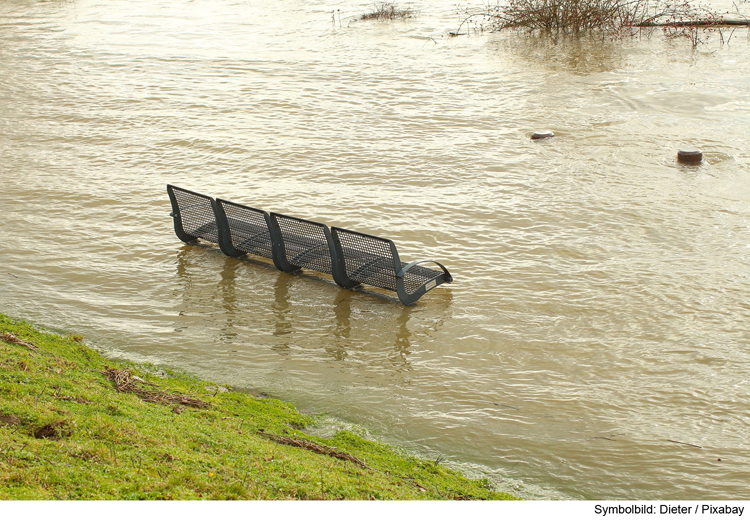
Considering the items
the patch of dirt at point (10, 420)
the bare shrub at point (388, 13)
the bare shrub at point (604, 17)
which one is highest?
the bare shrub at point (388, 13)

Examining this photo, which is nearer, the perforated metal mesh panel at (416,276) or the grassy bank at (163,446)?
the grassy bank at (163,446)

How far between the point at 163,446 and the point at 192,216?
6594mm

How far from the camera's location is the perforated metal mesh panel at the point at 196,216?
11.6 m

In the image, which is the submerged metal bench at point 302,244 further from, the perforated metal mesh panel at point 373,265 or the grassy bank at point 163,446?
the grassy bank at point 163,446

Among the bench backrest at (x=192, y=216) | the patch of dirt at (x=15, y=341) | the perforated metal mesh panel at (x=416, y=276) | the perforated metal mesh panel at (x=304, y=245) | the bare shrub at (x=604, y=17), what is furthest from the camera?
the bare shrub at (x=604, y=17)

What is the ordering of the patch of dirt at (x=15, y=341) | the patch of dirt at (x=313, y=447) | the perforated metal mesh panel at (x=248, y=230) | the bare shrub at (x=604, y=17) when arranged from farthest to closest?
the bare shrub at (x=604, y=17)
the perforated metal mesh panel at (x=248, y=230)
the patch of dirt at (x=15, y=341)
the patch of dirt at (x=313, y=447)

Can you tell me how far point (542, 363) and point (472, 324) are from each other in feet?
3.95

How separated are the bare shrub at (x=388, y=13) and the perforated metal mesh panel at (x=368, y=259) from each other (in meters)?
24.4

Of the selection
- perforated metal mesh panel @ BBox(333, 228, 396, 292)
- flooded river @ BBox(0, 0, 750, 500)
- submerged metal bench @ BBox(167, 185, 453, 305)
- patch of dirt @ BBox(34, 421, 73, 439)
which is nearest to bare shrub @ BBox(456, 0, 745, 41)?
flooded river @ BBox(0, 0, 750, 500)

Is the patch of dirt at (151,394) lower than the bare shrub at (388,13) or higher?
lower

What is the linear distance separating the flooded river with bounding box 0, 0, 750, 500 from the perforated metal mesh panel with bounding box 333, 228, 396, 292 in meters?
0.35

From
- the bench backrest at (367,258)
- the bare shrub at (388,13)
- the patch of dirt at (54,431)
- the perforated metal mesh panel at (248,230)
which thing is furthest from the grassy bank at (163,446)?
the bare shrub at (388,13)

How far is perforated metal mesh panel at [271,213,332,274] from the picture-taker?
412 inches

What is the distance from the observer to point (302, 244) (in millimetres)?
10664
